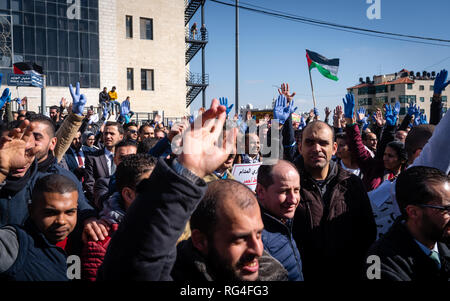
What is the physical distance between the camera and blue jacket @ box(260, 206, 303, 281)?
2.15 meters

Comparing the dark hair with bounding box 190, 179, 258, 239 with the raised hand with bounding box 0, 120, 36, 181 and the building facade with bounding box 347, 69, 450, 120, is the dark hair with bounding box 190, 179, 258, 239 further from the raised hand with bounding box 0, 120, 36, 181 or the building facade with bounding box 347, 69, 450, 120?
the building facade with bounding box 347, 69, 450, 120

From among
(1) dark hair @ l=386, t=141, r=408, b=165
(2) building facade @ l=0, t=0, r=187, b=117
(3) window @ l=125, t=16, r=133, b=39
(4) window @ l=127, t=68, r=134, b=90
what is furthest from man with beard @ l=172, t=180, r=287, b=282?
(3) window @ l=125, t=16, r=133, b=39

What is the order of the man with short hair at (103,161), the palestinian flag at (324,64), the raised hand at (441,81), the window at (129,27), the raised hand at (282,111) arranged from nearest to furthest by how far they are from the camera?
the raised hand at (441,81) < the man with short hair at (103,161) < the raised hand at (282,111) < the palestinian flag at (324,64) < the window at (129,27)

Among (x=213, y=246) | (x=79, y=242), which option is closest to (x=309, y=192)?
(x=213, y=246)

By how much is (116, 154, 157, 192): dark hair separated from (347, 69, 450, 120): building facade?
81.9m

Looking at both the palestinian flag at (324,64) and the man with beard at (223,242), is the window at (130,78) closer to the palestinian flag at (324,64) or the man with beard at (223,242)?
the palestinian flag at (324,64)

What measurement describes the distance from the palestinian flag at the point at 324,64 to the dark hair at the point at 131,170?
1132cm

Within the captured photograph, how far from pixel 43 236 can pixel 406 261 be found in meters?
2.08

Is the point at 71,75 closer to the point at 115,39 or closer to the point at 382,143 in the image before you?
the point at 115,39

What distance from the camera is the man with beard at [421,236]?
6.25 feet

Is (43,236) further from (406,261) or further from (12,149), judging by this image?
(406,261)

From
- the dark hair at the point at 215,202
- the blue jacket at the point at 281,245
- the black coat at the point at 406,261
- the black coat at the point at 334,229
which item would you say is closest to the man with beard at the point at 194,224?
the dark hair at the point at 215,202

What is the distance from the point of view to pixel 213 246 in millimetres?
1416
